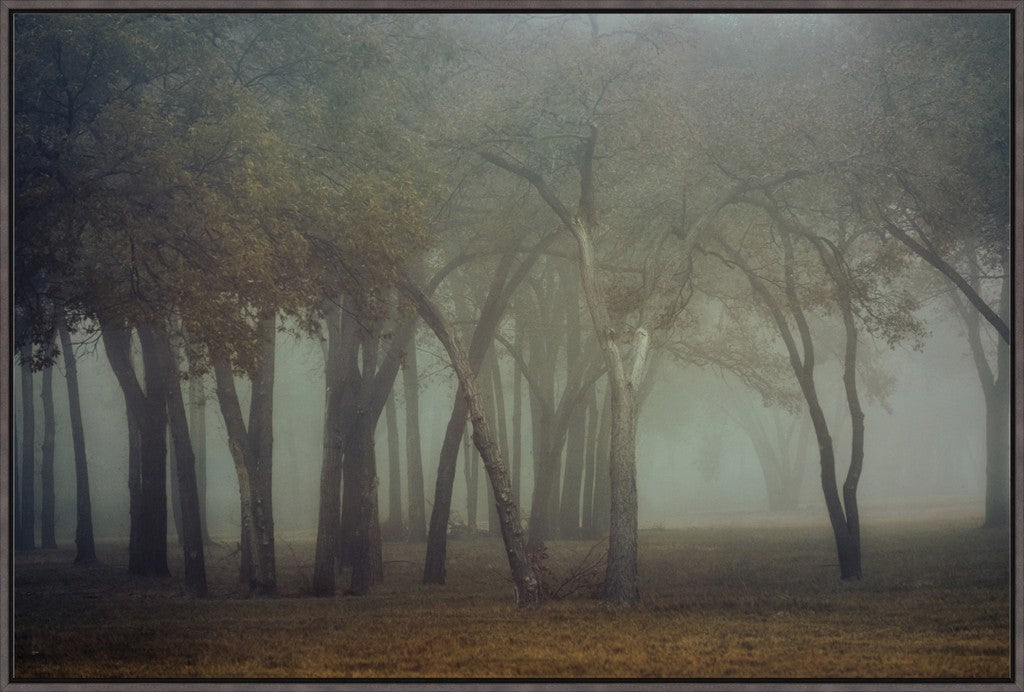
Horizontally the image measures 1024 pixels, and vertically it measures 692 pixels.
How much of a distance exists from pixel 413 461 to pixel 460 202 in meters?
7.36

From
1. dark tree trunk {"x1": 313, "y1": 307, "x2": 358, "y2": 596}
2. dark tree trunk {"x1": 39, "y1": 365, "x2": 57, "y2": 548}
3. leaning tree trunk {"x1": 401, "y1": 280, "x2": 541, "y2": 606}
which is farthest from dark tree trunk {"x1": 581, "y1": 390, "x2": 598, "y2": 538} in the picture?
dark tree trunk {"x1": 39, "y1": 365, "x2": 57, "y2": 548}

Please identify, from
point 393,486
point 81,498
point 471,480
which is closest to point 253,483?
point 81,498

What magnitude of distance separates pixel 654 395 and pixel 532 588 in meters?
13.6

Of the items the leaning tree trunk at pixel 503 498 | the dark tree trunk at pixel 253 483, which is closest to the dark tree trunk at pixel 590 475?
the dark tree trunk at pixel 253 483

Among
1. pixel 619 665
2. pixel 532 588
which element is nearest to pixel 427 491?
pixel 532 588

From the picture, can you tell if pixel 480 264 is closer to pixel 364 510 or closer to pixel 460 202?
pixel 460 202

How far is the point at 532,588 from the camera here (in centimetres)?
891

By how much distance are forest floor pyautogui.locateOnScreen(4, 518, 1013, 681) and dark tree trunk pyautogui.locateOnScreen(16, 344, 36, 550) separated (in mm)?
288

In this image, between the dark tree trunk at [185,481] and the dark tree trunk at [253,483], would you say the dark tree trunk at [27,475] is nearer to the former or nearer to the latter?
the dark tree trunk at [185,481]

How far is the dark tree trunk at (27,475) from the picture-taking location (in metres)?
9.00

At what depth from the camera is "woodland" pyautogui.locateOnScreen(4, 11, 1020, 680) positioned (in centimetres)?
824

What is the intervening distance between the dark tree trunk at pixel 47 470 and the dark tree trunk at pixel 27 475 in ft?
0.40

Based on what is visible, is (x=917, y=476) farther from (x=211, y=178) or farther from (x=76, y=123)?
(x=76, y=123)

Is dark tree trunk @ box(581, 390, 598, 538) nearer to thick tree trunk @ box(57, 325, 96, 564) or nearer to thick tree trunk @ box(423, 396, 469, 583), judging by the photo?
thick tree trunk @ box(423, 396, 469, 583)
